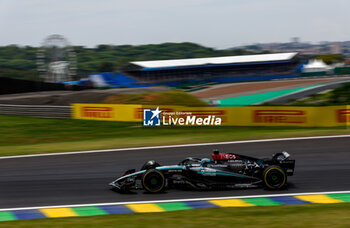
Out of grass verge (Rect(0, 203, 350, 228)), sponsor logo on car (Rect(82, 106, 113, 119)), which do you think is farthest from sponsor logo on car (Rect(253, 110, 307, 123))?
grass verge (Rect(0, 203, 350, 228))

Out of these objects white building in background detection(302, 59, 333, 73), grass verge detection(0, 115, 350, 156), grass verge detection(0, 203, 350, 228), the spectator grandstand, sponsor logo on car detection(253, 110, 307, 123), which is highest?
white building in background detection(302, 59, 333, 73)

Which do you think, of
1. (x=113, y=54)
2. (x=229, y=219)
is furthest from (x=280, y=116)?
(x=113, y=54)

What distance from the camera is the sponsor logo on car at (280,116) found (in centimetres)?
1812

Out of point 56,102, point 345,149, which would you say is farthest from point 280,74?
point 345,149

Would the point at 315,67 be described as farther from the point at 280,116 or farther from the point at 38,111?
the point at 280,116

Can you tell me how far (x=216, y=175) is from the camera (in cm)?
811

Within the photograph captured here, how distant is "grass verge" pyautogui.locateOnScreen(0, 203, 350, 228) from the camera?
19.3 ft

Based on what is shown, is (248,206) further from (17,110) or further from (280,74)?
(280,74)

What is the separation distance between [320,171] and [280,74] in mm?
57874

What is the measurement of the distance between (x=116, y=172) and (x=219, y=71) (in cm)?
5573

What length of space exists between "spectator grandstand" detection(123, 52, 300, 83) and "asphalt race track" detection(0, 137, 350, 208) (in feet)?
168

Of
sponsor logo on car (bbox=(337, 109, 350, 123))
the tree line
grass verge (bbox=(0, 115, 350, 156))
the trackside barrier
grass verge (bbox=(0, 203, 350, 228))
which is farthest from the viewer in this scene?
the tree line

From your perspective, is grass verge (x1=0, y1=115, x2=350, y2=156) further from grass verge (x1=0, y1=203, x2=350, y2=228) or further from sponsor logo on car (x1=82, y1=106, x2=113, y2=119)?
grass verge (x1=0, y1=203, x2=350, y2=228)

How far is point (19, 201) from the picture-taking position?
809cm
